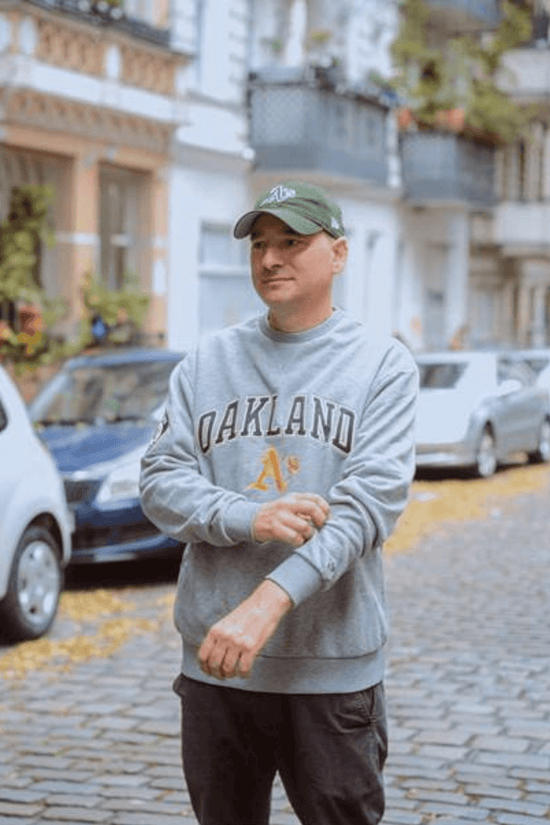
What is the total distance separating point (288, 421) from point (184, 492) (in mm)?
264

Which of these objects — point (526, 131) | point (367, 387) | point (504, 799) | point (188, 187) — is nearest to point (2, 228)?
point (188, 187)

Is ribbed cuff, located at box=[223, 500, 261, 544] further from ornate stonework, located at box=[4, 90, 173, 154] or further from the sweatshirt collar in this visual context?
ornate stonework, located at box=[4, 90, 173, 154]

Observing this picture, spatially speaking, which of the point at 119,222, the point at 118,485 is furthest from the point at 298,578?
the point at 119,222

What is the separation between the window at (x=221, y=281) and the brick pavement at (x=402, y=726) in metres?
14.8

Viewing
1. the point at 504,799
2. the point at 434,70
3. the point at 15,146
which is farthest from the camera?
the point at 434,70

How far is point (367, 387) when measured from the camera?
12.0ft

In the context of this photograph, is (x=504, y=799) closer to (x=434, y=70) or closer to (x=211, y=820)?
(x=211, y=820)

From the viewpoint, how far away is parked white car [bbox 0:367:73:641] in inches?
351

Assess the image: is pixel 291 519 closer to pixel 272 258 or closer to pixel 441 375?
pixel 272 258

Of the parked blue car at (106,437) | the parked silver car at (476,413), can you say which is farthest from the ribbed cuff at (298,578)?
the parked silver car at (476,413)

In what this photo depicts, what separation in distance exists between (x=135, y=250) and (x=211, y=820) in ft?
66.7

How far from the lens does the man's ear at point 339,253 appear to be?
12.1ft

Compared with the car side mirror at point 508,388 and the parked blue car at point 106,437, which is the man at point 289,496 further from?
the car side mirror at point 508,388

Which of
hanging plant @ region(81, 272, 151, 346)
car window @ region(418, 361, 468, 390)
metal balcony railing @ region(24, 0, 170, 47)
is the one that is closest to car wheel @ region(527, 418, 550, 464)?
car window @ region(418, 361, 468, 390)
